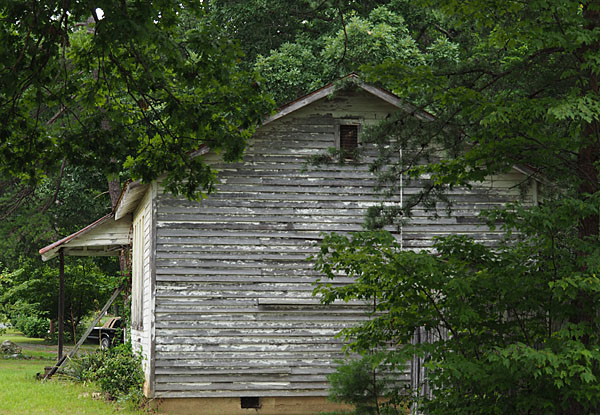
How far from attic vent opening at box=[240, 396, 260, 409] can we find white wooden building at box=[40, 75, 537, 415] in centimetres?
3

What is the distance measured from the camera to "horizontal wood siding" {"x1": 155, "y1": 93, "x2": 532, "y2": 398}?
1434 cm

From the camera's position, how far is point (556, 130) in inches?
376

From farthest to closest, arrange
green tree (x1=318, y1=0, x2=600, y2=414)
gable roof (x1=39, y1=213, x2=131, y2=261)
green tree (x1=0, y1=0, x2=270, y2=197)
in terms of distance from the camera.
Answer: gable roof (x1=39, y1=213, x2=131, y2=261), green tree (x1=0, y1=0, x2=270, y2=197), green tree (x1=318, y1=0, x2=600, y2=414)

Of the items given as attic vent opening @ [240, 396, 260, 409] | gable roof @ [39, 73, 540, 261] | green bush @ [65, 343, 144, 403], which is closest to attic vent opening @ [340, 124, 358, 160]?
gable roof @ [39, 73, 540, 261]

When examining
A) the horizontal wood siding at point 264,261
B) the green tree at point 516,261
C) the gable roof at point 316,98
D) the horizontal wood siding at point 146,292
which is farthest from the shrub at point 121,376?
the green tree at point 516,261

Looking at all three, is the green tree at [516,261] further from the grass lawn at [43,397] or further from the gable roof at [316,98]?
the grass lawn at [43,397]

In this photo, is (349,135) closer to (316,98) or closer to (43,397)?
(316,98)

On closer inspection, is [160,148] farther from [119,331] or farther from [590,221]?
[119,331]

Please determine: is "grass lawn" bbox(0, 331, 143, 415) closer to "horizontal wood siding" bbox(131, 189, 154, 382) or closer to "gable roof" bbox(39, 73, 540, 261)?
"horizontal wood siding" bbox(131, 189, 154, 382)

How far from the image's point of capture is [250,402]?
14578 millimetres

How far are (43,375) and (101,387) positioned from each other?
4728mm

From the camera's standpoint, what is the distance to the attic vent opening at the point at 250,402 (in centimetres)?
1452

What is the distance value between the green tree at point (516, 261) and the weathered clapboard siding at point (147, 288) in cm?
603

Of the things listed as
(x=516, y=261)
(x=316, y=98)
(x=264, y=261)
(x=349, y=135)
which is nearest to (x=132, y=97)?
(x=516, y=261)
